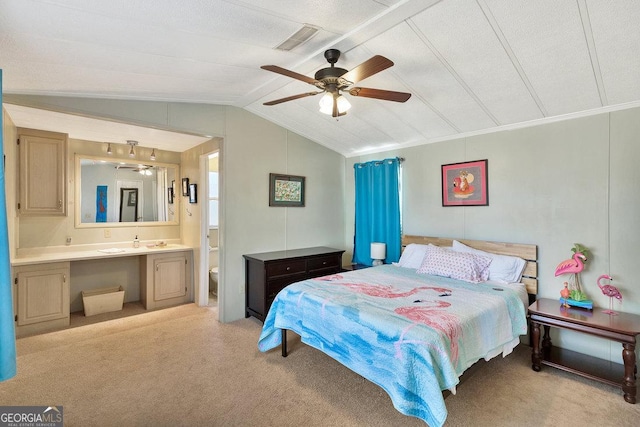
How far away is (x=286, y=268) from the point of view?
379cm

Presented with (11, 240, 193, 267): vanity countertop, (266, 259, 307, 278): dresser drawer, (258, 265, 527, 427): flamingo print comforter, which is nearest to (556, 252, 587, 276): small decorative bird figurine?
(258, 265, 527, 427): flamingo print comforter

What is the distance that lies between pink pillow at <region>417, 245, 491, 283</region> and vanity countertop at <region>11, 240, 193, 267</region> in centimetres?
339

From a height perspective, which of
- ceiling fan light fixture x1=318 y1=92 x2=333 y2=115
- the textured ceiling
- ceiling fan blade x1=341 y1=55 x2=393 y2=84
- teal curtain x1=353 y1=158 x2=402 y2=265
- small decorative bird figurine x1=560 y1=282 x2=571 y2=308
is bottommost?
small decorative bird figurine x1=560 y1=282 x2=571 y2=308

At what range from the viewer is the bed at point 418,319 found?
178 cm

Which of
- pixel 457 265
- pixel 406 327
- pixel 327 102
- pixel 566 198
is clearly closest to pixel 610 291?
pixel 566 198

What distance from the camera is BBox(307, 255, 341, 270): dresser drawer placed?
407cm

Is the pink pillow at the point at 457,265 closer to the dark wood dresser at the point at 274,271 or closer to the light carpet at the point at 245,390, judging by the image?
the light carpet at the point at 245,390

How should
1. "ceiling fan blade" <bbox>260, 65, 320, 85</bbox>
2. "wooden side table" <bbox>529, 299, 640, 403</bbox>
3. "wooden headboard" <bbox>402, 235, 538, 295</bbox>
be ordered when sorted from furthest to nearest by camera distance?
"wooden headboard" <bbox>402, 235, 538, 295</bbox> < "wooden side table" <bbox>529, 299, 640, 403</bbox> < "ceiling fan blade" <bbox>260, 65, 320, 85</bbox>

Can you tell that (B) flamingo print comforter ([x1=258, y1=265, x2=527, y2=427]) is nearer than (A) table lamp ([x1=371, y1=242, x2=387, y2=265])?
Yes

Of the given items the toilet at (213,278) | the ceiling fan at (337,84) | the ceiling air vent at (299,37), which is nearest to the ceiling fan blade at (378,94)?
the ceiling fan at (337,84)

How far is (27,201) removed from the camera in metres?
3.47

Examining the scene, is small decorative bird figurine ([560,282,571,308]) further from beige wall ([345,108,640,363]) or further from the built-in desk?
the built-in desk

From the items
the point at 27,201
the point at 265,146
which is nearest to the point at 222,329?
the point at 265,146

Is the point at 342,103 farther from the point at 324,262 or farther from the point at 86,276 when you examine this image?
the point at 86,276
